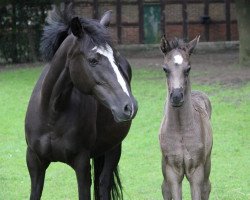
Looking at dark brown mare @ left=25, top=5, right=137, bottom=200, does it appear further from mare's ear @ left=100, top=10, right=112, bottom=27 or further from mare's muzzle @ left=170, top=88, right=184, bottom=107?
mare's muzzle @ left=170, top=88, right=184, bottom=107

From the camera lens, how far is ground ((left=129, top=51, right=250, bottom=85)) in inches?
687

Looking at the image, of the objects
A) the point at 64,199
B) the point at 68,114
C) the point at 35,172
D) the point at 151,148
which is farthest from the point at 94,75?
the point at 151,148

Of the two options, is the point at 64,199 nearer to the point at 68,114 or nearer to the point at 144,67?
the point at 68,114

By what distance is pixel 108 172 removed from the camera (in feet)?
20.5

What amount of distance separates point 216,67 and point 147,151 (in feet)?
33.7

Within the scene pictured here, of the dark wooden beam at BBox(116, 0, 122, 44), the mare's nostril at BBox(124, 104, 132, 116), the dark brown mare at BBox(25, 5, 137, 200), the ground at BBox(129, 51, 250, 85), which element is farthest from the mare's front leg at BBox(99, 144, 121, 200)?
the dark wooden beam at BBox(116, 0, 122, 44)

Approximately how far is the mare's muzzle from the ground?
1179 cm

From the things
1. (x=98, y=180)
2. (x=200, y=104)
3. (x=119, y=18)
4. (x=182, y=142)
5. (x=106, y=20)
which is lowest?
(x=98, y=180)

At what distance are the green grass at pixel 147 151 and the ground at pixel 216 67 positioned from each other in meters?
1.02

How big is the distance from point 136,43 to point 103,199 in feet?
71.0

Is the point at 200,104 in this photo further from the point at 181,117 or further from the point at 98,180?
the point at 98,180

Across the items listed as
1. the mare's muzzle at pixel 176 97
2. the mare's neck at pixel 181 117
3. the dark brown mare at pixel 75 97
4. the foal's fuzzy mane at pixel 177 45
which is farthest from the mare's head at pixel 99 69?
the mare's neck at pixel 181 117

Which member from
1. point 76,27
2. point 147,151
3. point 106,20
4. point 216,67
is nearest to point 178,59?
point 106,20

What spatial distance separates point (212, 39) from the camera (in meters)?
27.9
